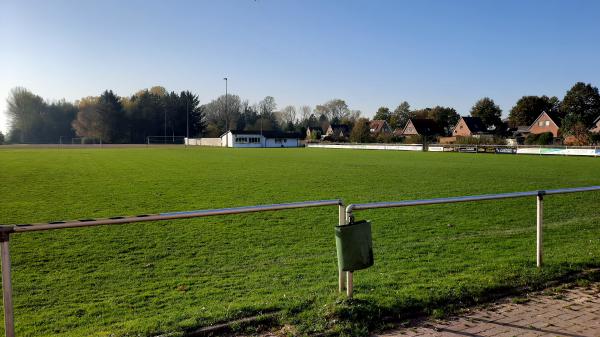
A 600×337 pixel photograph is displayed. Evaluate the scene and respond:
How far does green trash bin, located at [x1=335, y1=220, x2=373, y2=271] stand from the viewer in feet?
14.9

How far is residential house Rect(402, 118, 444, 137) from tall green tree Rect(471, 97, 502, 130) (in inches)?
389

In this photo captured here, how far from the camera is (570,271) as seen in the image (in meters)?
6.12

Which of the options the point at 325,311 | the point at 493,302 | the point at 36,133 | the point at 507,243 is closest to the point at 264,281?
the point at 325,311

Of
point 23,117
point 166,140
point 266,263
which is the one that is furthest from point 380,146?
point 23,117

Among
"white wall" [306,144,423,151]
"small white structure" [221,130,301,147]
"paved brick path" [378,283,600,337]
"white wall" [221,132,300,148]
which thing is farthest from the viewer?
"small white structure" [221,130,301,147]

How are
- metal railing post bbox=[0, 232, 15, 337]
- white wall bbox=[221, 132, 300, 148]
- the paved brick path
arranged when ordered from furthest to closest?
white wall bbox=[221, 132, 300, 148], the paved brick path, metal railing post bbox=[0, 232, 15, 337]

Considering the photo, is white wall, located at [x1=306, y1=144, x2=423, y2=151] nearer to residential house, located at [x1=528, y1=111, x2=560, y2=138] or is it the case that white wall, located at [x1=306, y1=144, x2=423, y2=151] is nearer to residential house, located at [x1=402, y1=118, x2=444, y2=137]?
residential house, located at [x1=402, y1=118, x2=444, y2=137]

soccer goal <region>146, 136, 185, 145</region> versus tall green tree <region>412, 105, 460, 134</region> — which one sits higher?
tall green tree <region>412, 105, 460, 134</region>

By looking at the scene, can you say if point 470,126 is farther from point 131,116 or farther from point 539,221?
point 539,221

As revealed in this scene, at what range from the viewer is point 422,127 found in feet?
363

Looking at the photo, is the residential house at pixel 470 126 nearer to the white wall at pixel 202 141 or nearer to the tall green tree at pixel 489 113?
the tall green tree at pixel 489 113

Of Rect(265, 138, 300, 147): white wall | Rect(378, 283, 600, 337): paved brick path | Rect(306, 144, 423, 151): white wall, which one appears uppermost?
Rect(265, 138, 300, 147): white wall

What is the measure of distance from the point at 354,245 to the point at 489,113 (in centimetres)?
Answer: 11645

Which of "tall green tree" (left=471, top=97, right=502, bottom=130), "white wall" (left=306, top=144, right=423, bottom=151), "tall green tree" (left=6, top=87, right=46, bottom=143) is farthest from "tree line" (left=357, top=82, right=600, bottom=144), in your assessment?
"tall green tree" (left=6, top=87, right=46, bottom=143)
